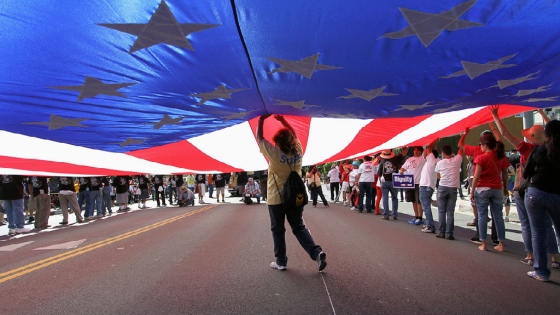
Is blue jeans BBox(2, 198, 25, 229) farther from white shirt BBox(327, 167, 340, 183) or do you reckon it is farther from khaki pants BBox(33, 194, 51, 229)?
white shirt BBox(327, 167, 340, 183)

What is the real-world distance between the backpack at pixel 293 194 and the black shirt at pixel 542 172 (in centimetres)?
243

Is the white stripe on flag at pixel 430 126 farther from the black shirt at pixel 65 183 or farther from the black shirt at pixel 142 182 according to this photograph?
the black shirt at pixel 142 182

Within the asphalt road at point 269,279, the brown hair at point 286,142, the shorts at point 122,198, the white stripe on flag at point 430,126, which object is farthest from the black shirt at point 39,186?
the white stripe on flag at point 430,126

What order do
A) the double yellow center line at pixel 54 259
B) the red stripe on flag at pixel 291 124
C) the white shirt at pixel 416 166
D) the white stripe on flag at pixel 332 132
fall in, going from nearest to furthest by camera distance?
the double yellow center line at pixel 54 259 < the red stripe on flag at pixel 291 124 < the white stripe on flag at pixel 332 132 < the white shirt at pixel 416 166

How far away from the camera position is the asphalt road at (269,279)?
3.09 m

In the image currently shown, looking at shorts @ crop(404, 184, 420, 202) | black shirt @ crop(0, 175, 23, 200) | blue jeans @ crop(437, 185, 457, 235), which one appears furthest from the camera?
black shirt @ crop(0, 175, 23, 200)

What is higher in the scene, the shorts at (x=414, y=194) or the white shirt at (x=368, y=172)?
the white shirt at (x=368, y=172)

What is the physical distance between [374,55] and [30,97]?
3.11 meters

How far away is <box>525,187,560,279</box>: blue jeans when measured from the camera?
338 cm

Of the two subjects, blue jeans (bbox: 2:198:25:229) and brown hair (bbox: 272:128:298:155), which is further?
blue jeans (bbox: 2:198:25:229)

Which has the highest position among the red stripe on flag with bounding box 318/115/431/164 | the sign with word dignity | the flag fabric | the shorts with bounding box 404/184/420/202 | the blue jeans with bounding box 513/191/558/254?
the flag fabric

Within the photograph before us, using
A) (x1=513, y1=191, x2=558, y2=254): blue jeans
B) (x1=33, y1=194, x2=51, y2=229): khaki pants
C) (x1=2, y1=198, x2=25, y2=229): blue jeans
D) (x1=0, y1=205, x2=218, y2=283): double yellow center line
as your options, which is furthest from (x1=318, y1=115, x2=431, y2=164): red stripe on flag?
(x1=33, y1=194, x2=51, y2=229): khaki pants

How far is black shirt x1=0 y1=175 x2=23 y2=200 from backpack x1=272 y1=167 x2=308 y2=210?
27.7 feet

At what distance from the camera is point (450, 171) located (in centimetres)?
583
